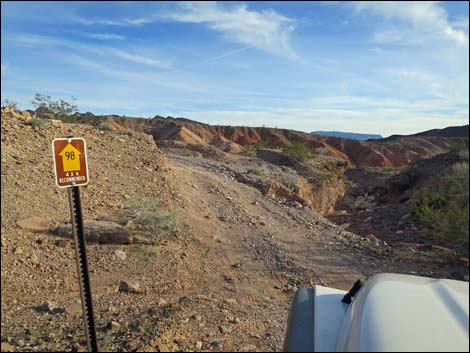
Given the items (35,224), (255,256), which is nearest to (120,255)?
(35,224)

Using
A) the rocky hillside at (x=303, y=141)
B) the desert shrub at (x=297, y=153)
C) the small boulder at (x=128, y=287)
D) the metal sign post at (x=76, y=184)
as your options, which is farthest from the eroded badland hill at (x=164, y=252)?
the rocky hillside at (x=303, y=141)

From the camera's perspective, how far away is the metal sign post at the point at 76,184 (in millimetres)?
2721

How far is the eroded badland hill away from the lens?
12.6 ft

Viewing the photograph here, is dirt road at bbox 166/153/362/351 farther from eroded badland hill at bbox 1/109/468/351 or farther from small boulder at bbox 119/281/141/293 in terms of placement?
small boulder at bbox 119/281/141/293

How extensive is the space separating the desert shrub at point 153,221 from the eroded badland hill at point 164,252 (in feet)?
0.08

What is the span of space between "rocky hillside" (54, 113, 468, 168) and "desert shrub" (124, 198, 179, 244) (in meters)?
35.9

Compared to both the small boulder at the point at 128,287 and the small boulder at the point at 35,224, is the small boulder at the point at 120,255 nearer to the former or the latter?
the small boulder at the point at 128,287

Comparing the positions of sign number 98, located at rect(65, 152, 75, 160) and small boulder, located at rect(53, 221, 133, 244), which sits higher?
sign number 98, located at rect(65, 152, 75, 160)

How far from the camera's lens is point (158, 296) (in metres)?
4.73

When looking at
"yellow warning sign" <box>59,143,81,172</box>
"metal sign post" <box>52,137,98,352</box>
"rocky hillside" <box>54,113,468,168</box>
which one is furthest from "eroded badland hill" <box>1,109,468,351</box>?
"rocky hillside" <box>54,113,468,168</box>

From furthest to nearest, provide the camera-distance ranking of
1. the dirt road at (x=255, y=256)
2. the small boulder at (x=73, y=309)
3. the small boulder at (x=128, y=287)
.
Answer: the small boulder at (x=128, y=287) → the dirt road at (x=255, y=256) → the small boulder at (x=73, y=309)

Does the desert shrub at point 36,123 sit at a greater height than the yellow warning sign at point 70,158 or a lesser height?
greater

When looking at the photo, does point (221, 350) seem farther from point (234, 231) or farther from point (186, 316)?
point (234, 231)

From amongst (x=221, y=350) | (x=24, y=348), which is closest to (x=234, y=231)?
(x=221, y=350)
